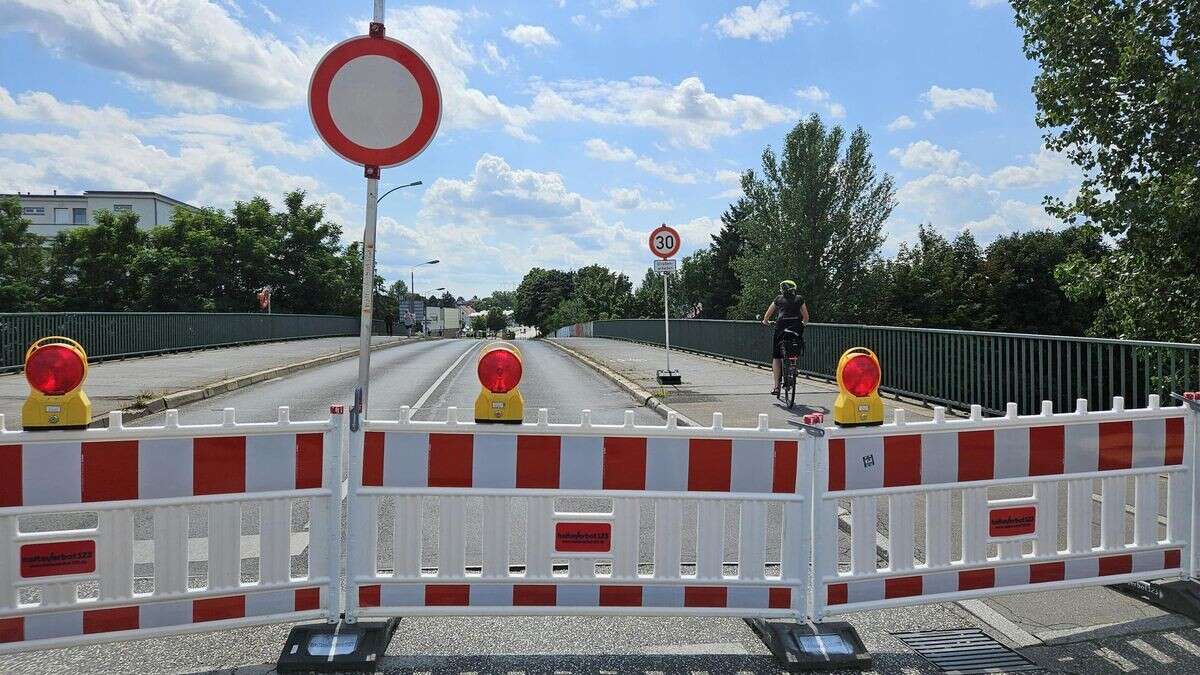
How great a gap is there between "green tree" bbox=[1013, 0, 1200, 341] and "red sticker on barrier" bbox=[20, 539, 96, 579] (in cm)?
1389

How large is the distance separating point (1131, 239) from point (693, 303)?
73.0 meters

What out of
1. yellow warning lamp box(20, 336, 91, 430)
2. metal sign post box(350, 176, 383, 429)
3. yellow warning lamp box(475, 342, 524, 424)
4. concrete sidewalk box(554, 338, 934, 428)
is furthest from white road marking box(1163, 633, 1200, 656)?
yellow warning lamp box(20, 336, 91, 430)

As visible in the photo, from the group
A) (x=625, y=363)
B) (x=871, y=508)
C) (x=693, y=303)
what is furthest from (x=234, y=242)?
(x=871, y=508)

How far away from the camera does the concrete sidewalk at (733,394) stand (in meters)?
10.6

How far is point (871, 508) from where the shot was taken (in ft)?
12.4

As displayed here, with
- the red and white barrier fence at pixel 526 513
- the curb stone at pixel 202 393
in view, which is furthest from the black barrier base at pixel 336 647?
the curb stone at pixel 202 393

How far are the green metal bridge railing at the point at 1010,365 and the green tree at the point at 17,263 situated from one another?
1902 inches

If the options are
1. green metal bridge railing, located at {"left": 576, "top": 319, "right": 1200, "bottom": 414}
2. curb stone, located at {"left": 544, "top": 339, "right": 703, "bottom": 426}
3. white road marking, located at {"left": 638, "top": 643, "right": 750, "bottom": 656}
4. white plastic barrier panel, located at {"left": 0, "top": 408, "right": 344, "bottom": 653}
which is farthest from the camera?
curb stone, located at {"left": 544, "top": 339, "right": 703, "bottom": 426}

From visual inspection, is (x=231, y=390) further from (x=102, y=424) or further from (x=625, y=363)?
(x=625, y=363)

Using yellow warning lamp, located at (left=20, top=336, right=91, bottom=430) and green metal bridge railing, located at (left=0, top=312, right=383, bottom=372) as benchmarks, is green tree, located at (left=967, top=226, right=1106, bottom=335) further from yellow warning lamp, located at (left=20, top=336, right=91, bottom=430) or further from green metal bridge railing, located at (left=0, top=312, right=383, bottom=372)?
yellow warning lamp, located at (left=20, top=336, right=91, bottom=430)

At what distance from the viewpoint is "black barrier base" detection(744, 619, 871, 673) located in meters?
3.36

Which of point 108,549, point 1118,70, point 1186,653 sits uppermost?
point 1118,70

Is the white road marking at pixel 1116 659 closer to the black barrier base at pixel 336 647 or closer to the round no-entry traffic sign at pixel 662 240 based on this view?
the black barrier base at pixel 336 647

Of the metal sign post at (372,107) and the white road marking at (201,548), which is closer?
the metal sign post at (372,107)
